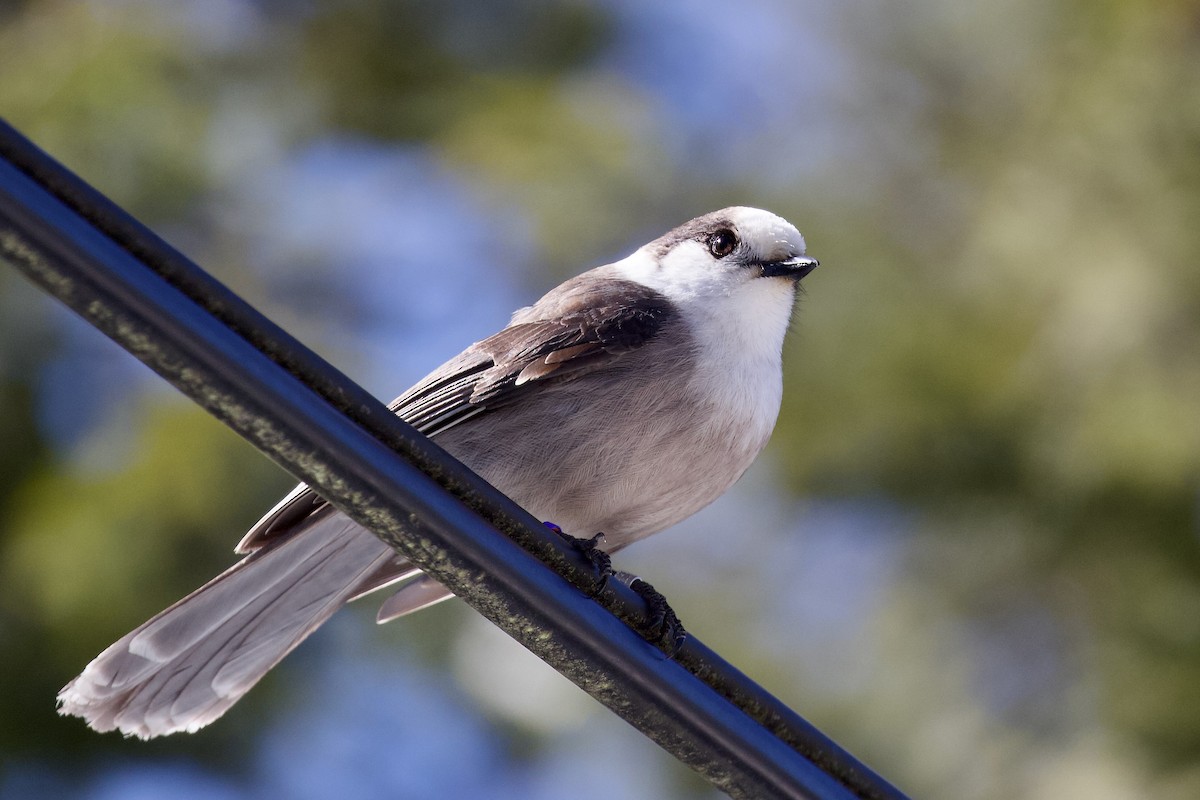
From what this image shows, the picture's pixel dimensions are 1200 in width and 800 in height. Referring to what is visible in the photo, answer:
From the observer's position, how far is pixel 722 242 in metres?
3.92

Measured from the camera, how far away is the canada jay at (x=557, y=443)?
3.09 meters

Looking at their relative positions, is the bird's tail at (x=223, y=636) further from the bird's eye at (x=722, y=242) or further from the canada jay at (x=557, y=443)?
the bird's eye at (x=722, y=242)

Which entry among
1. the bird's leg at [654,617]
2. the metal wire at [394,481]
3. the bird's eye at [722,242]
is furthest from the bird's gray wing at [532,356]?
the metal wire at [394,481]

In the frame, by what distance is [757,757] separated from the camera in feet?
6.91

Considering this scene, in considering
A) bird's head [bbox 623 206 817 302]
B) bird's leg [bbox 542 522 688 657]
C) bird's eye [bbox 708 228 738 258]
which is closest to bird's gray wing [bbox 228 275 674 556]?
bird's head [bbox 623 206 817 302]

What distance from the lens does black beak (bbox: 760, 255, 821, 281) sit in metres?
3.78

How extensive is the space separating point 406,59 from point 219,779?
3675mm

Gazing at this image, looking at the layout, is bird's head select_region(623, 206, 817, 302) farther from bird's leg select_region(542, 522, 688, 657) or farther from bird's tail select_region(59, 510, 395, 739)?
bird's leg select_region(542, 522, 688, 657)

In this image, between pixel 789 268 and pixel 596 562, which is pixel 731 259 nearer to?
pixel 789 268

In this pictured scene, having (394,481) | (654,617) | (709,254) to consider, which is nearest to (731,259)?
(709,254)

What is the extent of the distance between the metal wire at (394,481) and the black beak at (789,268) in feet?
5.18

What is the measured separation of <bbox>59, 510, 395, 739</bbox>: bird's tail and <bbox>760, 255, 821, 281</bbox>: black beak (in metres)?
1.25

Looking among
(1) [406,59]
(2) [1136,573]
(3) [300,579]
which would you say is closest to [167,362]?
(3) [300,579]

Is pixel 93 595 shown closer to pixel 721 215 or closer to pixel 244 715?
pixel 244 715
